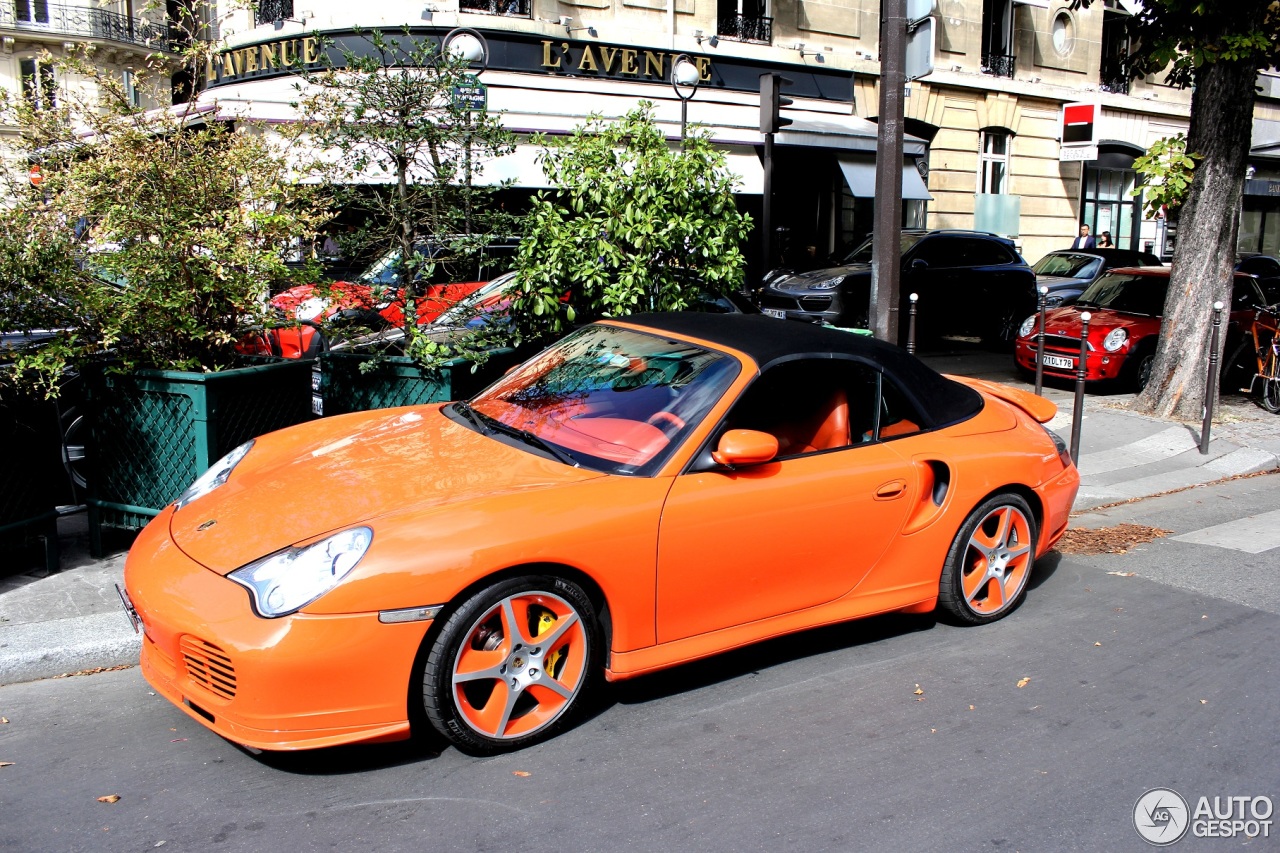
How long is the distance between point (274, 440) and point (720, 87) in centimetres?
1727

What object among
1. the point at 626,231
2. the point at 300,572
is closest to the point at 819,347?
the point at 626,231

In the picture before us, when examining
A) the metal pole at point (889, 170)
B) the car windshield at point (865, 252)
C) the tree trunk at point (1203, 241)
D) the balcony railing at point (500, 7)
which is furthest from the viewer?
the balcony railing at point (500, 7)

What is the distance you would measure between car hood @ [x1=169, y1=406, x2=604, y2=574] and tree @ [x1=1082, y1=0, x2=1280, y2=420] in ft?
27.2

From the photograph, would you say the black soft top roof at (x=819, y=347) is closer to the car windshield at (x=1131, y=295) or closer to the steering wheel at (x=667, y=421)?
the steering wheel at (x=667, y=421)

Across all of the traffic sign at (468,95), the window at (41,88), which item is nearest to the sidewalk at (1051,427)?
the window at (41,88)

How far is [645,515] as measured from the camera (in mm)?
3805

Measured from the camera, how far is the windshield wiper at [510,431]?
13.5ft

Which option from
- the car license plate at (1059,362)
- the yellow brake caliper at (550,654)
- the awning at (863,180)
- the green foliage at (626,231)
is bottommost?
the car license plate at (1059,362)

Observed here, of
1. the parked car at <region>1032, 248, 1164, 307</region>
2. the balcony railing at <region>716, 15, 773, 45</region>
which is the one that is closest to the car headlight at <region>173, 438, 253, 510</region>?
the parked car at <region>1032, 248, 1164, 307</region>

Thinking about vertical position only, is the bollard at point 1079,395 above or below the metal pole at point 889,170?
below

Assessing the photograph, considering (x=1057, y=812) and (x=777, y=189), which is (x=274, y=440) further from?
(x=777, y=189)

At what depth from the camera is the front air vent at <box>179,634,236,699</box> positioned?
3.28m

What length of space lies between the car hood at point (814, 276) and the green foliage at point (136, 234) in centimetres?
928

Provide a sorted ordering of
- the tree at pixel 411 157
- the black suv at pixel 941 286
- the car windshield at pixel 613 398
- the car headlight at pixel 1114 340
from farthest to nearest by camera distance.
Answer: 1. the black suv at pixel 941 286
2. the car headlight at pixel 1114 340
3. the tree at pixel 411 157
4. the car windshield at pixel 613 398
